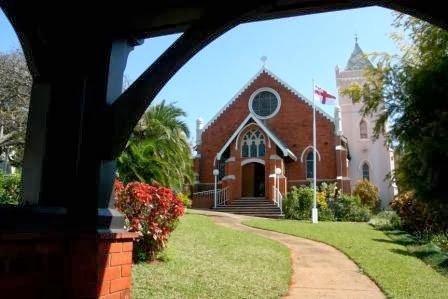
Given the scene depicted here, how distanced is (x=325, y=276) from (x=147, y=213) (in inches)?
153

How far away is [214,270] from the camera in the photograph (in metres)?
8.85

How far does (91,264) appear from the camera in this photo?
361 cm

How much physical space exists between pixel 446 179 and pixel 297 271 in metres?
4.88

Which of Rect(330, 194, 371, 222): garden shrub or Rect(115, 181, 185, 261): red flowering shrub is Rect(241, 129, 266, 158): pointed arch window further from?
Rect(115, 181, 185, 261): red flowering shrub

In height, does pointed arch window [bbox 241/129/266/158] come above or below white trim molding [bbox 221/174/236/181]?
above

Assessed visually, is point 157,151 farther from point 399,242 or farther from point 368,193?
point 368,193

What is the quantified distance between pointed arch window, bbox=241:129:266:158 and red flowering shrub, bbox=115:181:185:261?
21.9 metres

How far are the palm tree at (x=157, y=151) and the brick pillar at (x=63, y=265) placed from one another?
12.3m

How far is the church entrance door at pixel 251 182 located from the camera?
31.6 meters

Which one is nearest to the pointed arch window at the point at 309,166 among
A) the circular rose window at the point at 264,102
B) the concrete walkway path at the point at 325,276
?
the circular rose window at the point at 264,102

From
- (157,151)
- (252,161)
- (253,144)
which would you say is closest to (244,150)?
(253,144)

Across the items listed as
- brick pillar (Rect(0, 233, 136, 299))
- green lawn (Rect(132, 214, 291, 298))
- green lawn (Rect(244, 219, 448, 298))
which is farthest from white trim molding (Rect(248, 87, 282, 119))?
brick pillar (Rect(0, 233, 136, 299))

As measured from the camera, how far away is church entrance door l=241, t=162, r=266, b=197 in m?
31.6

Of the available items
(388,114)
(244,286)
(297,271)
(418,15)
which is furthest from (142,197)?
(418,15)
